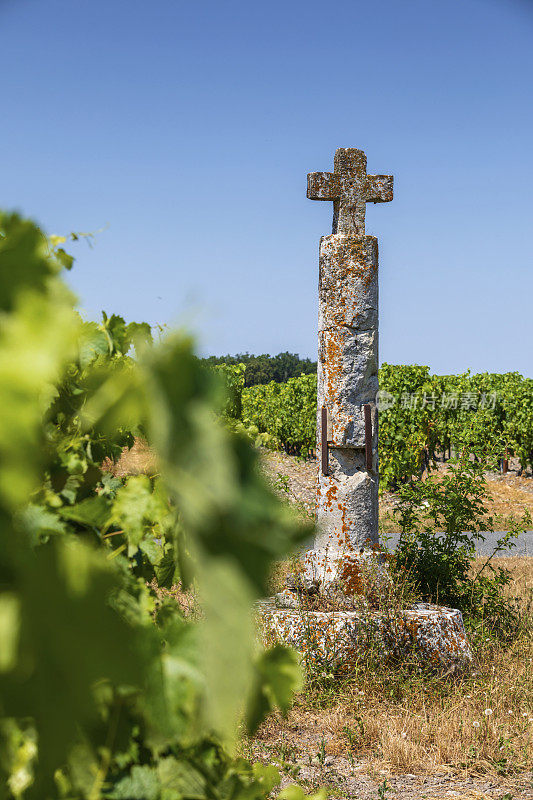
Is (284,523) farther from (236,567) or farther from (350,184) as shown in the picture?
(350,184)

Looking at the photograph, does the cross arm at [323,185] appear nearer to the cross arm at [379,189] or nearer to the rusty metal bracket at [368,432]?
the cross arm at [379,189]

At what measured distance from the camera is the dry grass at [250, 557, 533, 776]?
3465mm

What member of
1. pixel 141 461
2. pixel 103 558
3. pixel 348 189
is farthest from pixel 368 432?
pixel 103 558

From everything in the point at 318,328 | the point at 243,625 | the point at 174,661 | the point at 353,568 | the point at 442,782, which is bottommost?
the point at 442,782

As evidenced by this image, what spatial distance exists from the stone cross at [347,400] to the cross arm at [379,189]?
379mm

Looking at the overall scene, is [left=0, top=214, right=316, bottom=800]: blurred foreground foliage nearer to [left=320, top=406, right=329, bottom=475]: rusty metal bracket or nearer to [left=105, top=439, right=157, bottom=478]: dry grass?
[left=105, top=439, right=157, bottom=478]: dry grass

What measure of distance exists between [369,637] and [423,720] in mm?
719

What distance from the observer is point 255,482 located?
396 mm

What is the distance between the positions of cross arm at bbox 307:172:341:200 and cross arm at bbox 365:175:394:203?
25 cm

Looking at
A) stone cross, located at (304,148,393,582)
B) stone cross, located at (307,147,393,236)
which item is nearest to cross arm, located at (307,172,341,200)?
stone cross, located at (307,147,393,236)

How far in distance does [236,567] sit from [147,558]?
0.71 m

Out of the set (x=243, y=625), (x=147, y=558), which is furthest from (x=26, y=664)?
(x=147, y=558)

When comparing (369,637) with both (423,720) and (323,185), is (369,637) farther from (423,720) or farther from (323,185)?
(323,185)

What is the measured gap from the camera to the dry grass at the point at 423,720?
11.4 ft
